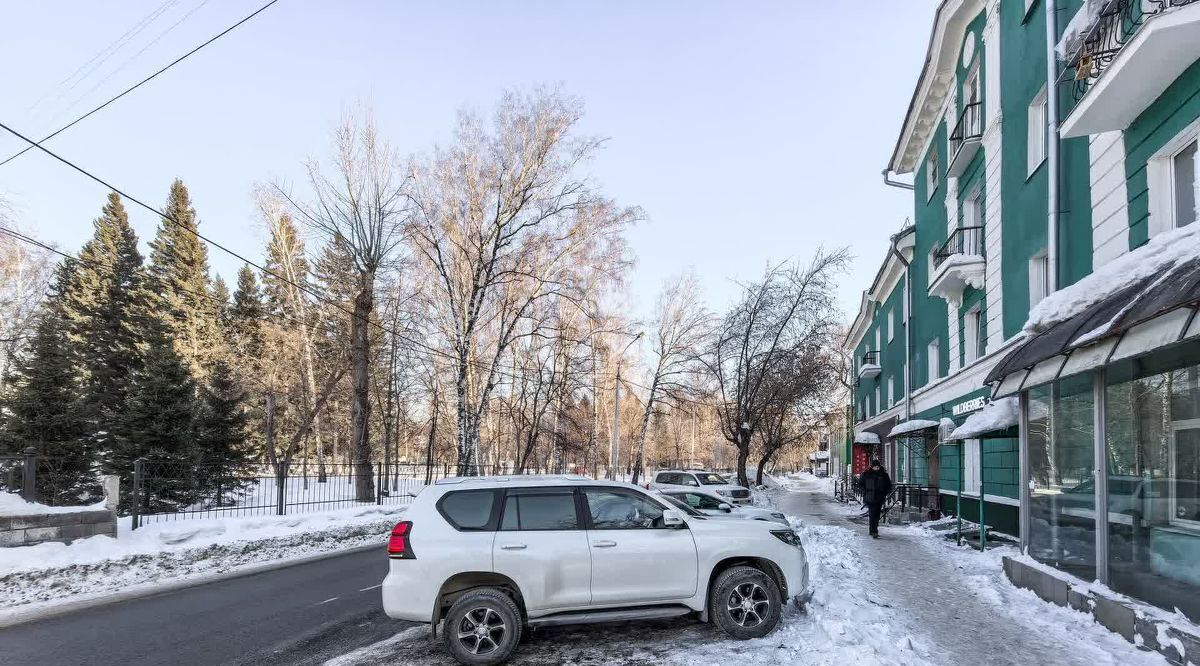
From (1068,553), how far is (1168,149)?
4.88 metres

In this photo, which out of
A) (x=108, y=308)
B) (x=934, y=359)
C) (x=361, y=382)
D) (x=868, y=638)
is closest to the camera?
(x=868, y=638)

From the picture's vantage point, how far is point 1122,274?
7102 mm

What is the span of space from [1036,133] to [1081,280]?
17.8ft

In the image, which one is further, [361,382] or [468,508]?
[361,382]

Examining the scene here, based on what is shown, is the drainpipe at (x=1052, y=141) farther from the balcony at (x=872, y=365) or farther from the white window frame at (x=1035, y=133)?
the balcony at (x=872, y=365)

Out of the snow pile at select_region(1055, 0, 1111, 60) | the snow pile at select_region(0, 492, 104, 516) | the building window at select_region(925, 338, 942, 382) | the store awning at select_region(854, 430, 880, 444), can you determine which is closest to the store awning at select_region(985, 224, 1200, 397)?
the snow pile at select_region(1055, 0, 1111, 60)

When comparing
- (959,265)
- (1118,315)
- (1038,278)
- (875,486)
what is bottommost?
(875,486)

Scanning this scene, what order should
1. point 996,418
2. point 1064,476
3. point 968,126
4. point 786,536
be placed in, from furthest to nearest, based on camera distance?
point 968,126
point 996,418
point 1064,476
point 786,536

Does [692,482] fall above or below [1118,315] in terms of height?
below

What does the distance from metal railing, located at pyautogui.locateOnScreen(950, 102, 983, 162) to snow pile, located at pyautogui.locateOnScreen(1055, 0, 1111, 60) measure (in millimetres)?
6478

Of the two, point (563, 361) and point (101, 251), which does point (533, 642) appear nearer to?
point (563, 361)

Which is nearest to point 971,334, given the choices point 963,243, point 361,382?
point 963,243

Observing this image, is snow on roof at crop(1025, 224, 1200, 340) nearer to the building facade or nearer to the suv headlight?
the building facade

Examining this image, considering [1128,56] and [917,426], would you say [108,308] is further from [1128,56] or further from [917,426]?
[1128,56]
